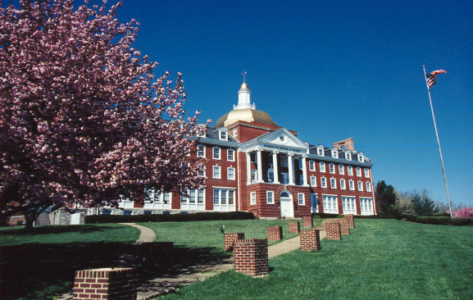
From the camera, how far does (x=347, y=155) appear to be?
61938 millimetres

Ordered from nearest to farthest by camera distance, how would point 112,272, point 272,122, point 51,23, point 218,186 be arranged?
1. point 112,272
2. point 51,23
3. point 218,186
4. point 272,122

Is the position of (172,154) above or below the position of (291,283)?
above

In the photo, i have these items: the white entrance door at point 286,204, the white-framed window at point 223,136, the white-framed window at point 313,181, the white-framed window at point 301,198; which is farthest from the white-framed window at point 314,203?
the white-framed window at point 223,136

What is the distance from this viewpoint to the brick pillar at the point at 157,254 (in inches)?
476

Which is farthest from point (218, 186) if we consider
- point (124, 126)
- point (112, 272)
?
point (112, 272)

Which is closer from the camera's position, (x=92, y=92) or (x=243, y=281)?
(x=243, y=281)

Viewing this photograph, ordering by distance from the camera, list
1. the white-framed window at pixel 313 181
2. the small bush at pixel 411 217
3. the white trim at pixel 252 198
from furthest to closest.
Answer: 1. the white-framed window at pixel 313 181
2. the white trim at pixel 252 198
3. the small bush at pixel 411 217

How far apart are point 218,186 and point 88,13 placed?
33.7 m

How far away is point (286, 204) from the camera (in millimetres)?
46531

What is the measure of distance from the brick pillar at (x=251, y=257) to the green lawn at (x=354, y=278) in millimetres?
250

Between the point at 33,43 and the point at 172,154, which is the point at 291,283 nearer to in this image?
the point at 172,154

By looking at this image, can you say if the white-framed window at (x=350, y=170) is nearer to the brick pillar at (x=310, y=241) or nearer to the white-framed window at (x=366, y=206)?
the white-framed window at (x=366, y=206)

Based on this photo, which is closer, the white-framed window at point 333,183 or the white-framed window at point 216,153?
the white-framed window at point 216,153

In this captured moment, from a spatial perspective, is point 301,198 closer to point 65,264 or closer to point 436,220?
point 436,220
